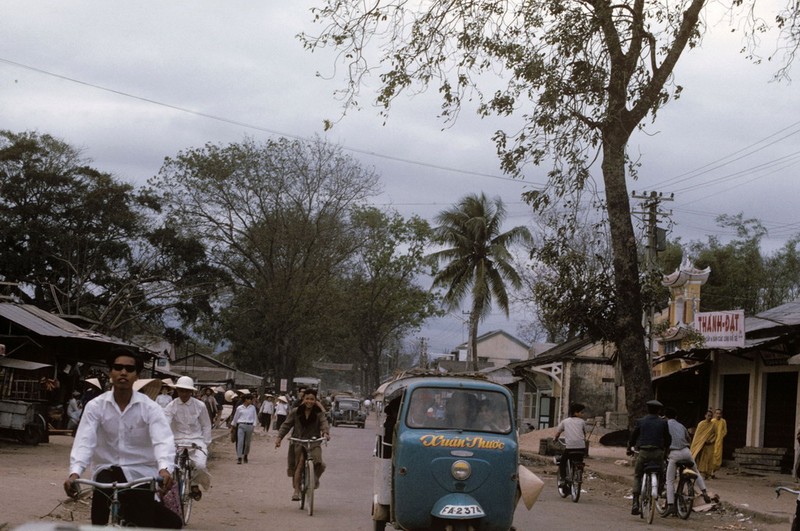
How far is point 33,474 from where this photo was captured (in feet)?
57.5

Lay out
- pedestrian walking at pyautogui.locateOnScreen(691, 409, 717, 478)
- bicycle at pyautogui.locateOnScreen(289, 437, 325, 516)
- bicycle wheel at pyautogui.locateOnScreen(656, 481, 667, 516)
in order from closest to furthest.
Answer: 1. bicycle at pyautogui.locateOnScreen(289, 437, 325, 516)
2. bicycle wheel at pyautogui.locateOnScreen(656, 481, 667, 516)
3. pedestrian walking at pyautogui.locateOnScreen(691, 409, 717, 478)

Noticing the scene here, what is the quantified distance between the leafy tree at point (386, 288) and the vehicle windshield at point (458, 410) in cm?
5928

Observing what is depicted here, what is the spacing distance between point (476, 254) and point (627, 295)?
32567 mm

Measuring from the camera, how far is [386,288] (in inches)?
3130

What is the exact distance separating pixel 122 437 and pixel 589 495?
1584 centimetres

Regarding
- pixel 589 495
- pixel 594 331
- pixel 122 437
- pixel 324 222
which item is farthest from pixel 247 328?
pixel 122 437

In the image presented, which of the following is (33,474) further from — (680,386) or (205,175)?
(205,175)

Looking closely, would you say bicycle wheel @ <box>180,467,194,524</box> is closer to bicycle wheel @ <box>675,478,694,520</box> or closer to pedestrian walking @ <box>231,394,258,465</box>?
bicycle wheel @ <box>675,478,694,520</box>

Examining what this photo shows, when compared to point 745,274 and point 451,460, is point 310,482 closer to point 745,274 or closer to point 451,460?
point 451,460

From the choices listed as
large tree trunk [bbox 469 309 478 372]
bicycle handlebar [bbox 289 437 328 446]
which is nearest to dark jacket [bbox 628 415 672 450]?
bicycle handlebar [bbox 289 437 328 446]

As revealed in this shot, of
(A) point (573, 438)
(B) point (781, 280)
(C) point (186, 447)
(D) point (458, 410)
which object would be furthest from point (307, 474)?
(B) point (781, 280)

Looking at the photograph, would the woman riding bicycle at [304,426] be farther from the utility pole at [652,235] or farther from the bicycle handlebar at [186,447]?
the utility pole at [652,235]

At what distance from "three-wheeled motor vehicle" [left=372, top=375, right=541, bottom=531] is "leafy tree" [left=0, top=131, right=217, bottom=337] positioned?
33974 millimetres

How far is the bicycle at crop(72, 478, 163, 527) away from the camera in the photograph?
19.7 feet
